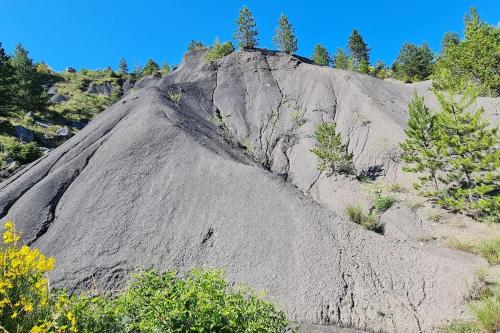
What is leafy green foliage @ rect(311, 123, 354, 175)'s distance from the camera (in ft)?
73.8

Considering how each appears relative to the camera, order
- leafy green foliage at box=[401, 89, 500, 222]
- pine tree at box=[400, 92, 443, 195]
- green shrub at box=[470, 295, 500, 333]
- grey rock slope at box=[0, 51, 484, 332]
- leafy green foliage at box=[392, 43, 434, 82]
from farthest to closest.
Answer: leafy green foliage at box=[392, 43, 434, 82]
pine tree at box=[400, 92, 443, 195]
leafy green foliage at box=[401, 89, 500, 222]
grey rock slope at box=[0, 51, 484, 332]
green shrub at box=[470, 295, 500, 333]

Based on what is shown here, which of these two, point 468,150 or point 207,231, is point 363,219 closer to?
point 468,150

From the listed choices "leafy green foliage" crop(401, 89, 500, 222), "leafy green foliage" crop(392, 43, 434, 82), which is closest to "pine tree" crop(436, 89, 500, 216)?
"leafy green foliage" crop(401, 89, 500, 222)

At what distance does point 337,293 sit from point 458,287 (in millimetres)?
3728

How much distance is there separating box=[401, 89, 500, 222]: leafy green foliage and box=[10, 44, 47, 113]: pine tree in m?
40.9

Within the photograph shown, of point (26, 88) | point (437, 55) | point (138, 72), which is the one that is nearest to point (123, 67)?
point (138, 72)

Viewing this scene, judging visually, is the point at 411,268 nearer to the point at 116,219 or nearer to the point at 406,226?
the point at 406,226

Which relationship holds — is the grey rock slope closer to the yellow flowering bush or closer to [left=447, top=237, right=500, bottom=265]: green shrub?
[left=447, top=237, right=500, bottom=265]: green shrub

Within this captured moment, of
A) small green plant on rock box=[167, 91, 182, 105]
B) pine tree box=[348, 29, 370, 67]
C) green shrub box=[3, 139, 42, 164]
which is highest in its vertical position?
pine tree box=[348, 29, 370, 67]

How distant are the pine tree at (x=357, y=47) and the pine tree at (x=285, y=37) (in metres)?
19.1

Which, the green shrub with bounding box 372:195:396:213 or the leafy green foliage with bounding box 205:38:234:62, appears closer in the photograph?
the green shrub with bounding box 372:195:396:213

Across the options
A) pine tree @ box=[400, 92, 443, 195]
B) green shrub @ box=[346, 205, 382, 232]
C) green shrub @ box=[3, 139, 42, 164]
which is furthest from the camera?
green shrub @ box=[3, 139, 42, 164]

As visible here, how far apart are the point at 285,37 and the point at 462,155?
38386mm

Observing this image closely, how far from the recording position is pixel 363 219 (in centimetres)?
1702
